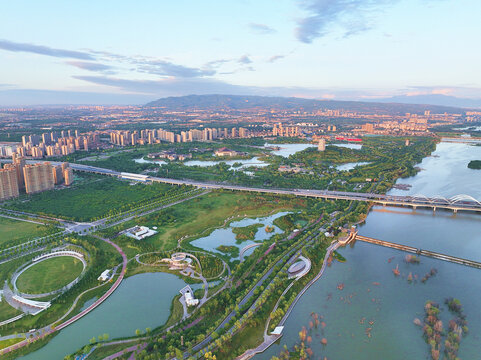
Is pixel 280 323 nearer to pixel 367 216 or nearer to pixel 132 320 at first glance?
pixel 132 320

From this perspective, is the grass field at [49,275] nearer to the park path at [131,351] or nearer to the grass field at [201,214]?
the grass field at [201,214]

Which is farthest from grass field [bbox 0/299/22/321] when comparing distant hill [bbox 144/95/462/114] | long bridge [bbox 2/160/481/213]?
distant hill [bbox 144/95/462/114]

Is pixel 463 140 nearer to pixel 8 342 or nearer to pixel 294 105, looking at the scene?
pixel 8 342

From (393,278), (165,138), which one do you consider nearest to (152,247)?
(393,278)

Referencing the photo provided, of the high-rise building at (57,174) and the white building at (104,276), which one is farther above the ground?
the high-rise building at (57,174)

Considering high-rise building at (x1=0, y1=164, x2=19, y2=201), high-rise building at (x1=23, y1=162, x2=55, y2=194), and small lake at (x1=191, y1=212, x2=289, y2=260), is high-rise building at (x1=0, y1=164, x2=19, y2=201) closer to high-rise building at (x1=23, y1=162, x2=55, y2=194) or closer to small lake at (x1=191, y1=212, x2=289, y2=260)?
high-rise building at (x1=23, y1=162, x2=55, y2=194)

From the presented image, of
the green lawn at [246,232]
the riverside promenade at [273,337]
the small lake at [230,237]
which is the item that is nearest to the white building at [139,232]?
the small lake at [230,237]
